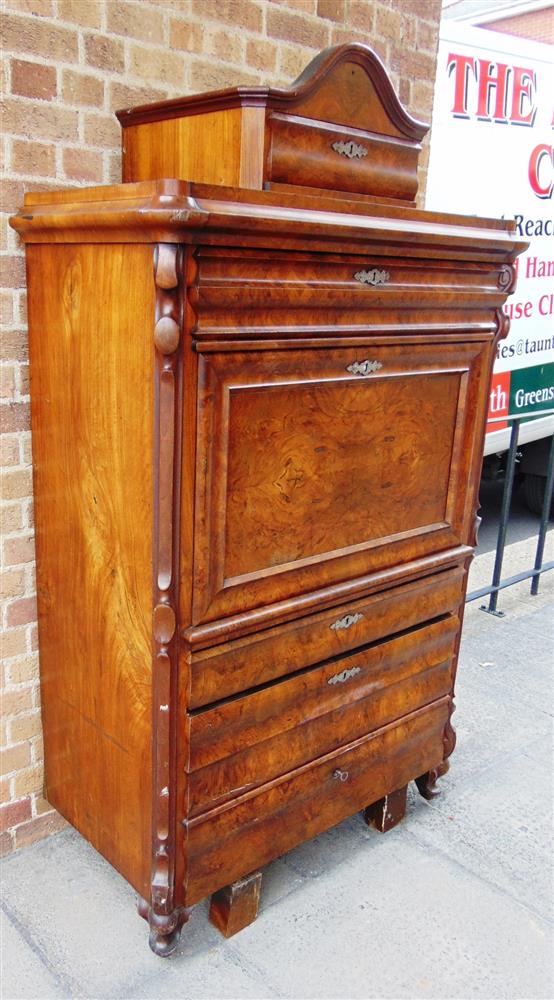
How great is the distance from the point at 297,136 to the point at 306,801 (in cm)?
148

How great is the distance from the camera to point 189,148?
1838 millimetres

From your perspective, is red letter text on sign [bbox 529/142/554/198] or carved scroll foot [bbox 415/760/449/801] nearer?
carved scroll foot [bbox 415/760/449/801]

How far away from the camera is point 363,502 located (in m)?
1.93

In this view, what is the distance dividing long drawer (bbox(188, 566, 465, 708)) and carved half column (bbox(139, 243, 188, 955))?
0.23ft

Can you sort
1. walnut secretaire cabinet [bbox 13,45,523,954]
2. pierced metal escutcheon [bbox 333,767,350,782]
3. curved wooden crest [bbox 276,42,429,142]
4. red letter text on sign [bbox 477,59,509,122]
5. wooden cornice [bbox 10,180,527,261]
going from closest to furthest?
1. wooden cornice [bbox 10,180,527,261]
2. walnut secretaire cabinet [bbox 13,45,523,954]
3. curved wooden crest [bbox 276,42,429,142]
4. pierced metal escutcheon [bbox 333,767,350,782]
5. red letter text on sign [bbox 477,59,509,122]

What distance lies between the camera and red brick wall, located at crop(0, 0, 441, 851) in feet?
6.14

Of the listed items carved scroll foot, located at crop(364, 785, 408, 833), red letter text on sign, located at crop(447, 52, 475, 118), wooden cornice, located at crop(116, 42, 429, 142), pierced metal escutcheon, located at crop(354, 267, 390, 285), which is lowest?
carved scroll foot, located at crop(364, 785, 408, 833)

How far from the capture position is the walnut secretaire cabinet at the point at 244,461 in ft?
5.07

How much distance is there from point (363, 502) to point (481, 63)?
223 centimetres

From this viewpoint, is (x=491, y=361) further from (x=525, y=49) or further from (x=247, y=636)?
(x=525, y=49)

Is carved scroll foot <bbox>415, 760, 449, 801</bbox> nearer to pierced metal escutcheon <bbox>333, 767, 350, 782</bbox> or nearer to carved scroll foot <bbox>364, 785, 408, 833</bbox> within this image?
carved scroll foot <bbox>364, 785, 408, 833</bbox>

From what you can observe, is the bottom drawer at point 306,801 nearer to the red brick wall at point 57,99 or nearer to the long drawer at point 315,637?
the long drawer at point 315,637

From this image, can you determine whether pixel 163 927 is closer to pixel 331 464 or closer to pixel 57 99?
pixel 331 464

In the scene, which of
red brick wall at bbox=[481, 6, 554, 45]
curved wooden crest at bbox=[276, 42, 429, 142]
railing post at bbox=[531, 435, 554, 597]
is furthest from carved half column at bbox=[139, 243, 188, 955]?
red brick wall at bbox=[481, 6, 554, 45]
